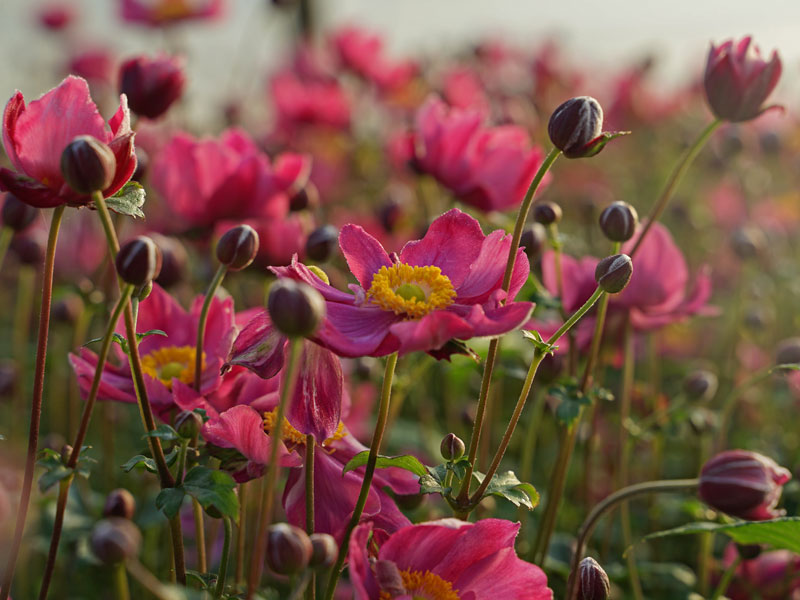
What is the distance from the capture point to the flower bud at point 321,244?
1043 mm

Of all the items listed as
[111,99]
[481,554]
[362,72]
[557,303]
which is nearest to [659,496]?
[557,303]

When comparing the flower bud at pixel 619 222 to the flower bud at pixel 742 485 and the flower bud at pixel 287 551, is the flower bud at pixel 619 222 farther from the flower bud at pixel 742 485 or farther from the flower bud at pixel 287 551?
the flower bud at pixel 287 551

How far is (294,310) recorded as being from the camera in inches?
21.8

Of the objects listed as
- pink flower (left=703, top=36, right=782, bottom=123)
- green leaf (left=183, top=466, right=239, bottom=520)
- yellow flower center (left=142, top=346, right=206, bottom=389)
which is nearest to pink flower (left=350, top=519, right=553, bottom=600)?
green leaf (left=183, top=466, right=239, bottom=520)

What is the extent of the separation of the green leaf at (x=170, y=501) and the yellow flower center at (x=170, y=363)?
21cm

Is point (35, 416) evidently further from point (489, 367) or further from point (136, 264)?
point (489, 367)

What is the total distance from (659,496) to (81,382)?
1.00m

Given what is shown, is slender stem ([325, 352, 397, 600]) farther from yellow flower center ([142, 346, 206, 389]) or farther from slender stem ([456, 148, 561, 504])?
yellow flower center ([142, 346, 206, 389])

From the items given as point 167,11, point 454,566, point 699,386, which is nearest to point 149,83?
point 454,566

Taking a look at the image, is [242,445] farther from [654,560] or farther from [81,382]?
[654,560]

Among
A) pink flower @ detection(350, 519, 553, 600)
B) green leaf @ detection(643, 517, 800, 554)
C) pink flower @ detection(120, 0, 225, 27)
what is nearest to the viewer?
pink flower @ detection(350, 519, 553, 600)

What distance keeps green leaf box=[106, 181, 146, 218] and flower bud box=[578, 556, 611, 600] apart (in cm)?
45

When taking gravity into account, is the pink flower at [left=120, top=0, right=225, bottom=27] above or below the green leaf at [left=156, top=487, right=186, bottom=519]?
above

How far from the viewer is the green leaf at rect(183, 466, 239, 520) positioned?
2.17 feet
